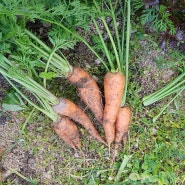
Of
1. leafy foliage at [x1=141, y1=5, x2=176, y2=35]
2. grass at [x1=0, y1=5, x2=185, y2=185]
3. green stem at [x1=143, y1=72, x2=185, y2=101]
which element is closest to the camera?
leafy foliage at [x1=141, y1=5, x2=176, y2=35]

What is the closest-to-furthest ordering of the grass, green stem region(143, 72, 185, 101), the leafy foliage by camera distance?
the leafy foliage < green stem region(143, 72, 185, 101) < the grass

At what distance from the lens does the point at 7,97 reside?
7.39 feet

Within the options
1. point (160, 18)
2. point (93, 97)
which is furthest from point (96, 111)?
point (160, 18)

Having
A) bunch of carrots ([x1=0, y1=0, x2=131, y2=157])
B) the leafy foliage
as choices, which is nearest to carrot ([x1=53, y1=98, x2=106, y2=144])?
bunch of carrots ([x1=0, y1=0, x2=131, y2=157])

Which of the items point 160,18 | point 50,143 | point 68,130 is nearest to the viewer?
point 160,18

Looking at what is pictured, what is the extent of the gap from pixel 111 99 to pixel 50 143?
19.4 inches

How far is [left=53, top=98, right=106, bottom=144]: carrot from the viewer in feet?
7.06

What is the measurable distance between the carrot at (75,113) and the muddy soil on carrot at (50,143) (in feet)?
0.27

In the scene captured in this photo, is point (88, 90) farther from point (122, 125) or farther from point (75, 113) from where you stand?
point (122, 125)

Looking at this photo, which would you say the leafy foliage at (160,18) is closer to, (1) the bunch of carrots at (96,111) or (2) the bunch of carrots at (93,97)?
(2) the bunch of carrots at (93,97)

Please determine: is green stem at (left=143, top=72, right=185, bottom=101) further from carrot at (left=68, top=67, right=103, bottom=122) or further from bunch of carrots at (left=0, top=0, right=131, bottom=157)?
carrot at (left=68, top=67, right=103, bottom=122)

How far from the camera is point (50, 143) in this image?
234cm

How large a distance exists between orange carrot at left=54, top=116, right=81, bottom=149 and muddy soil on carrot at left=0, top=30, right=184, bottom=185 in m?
0.06

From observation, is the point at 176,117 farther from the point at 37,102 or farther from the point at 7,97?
the point at 7,97
